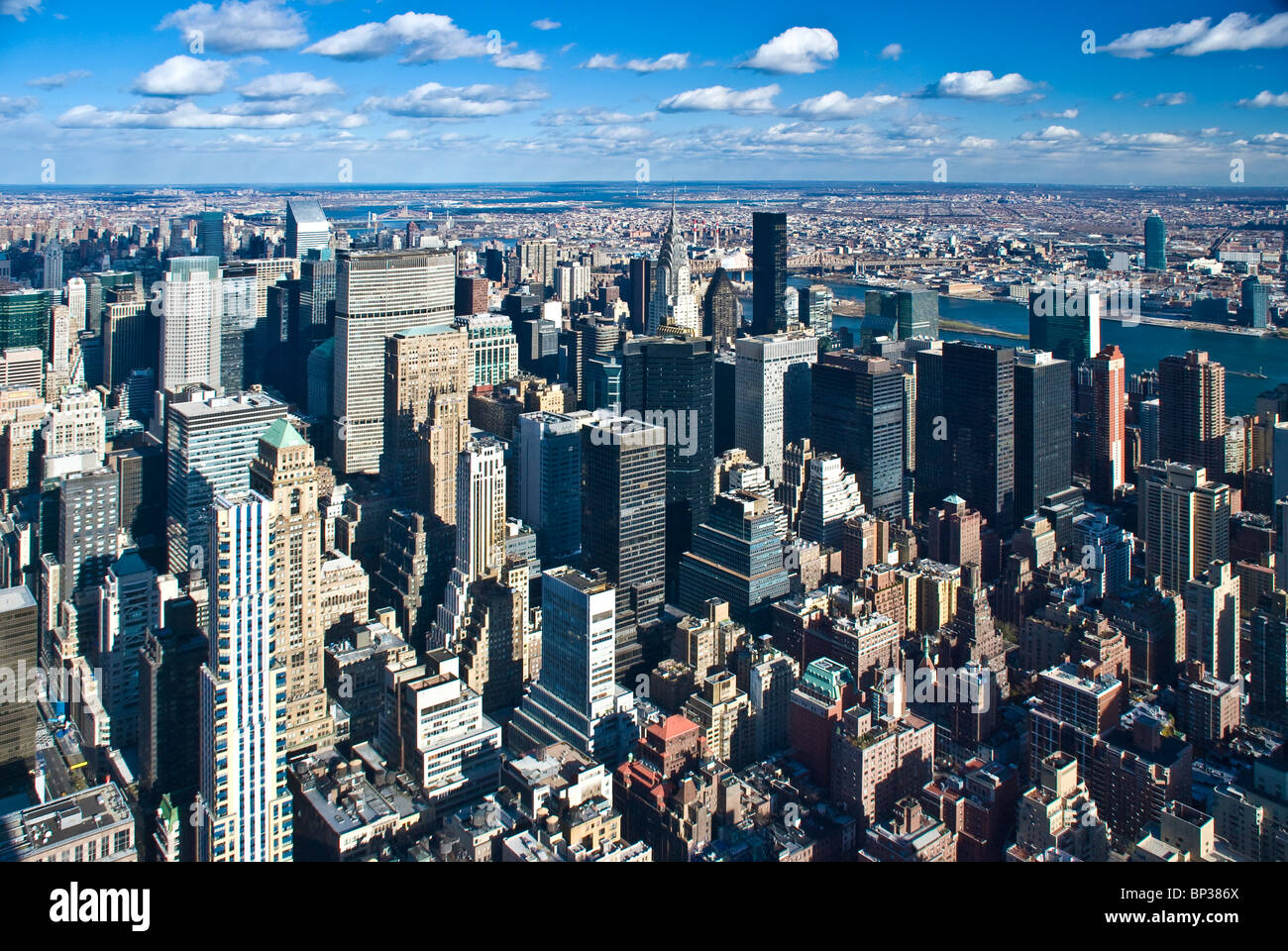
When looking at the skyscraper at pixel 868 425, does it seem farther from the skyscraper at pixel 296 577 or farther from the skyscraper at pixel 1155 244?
the skyscraper at pixel 296 577

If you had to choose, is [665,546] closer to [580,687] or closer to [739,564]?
[739,564]

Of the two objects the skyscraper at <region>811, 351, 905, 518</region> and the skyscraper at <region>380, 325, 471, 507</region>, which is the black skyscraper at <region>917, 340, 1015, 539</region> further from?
the skyscraper at <region>380, 325, 471, 507</region>

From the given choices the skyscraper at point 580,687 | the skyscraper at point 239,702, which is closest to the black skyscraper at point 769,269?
the skyscraper at point 580,687

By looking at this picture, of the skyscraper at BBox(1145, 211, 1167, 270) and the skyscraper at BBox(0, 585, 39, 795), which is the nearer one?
the skyscraper at BBox(0, 585, 39, 795)

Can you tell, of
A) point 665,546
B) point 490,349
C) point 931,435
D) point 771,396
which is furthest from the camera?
point 490,349

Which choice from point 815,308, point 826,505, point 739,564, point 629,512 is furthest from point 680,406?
point 815,308

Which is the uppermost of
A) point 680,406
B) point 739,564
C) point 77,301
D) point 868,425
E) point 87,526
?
point 77,301

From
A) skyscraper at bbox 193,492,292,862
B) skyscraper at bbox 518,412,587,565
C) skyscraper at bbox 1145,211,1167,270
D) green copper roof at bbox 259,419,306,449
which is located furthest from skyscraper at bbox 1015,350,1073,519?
skyscraper at bbox 193,492,292,862

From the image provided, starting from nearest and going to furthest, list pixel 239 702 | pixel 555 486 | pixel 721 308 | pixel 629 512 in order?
pixel 239 702
pixel 629 512
pixel 555 486
pixel 721 308
